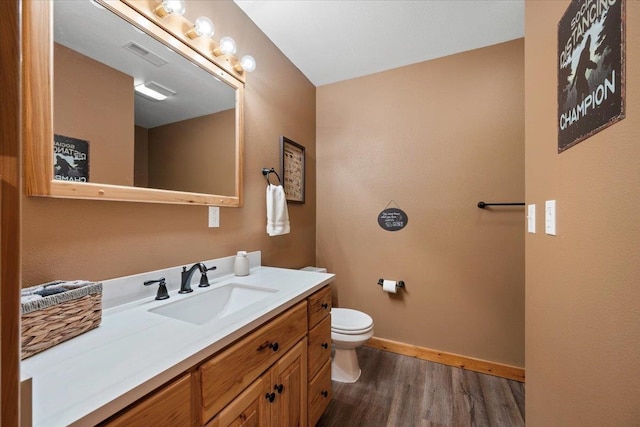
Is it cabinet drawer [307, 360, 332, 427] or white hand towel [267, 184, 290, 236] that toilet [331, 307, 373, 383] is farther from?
white hand towel [267, 184, 290, 236]

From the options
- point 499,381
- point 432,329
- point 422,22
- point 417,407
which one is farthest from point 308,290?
point 422,22

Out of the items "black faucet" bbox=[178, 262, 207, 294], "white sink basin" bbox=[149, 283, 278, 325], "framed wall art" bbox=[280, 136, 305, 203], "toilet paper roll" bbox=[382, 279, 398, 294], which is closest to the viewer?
"white sink basin" bbox=[149, 283, 278, 325]

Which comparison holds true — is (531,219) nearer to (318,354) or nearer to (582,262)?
(582,262)

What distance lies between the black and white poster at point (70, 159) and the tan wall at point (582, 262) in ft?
5.12

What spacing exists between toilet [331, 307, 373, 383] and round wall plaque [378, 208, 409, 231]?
82 cm

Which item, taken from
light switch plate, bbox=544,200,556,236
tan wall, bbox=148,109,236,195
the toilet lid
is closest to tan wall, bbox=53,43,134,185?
tan wall, bbox=148,109,236,195

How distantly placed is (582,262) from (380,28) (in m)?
1.88

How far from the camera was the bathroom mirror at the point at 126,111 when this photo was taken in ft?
2.68

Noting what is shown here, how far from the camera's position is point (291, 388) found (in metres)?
1.09

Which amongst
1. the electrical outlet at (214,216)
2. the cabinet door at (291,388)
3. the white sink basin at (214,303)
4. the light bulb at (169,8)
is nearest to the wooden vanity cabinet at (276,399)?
the cabinet door at (291,388)

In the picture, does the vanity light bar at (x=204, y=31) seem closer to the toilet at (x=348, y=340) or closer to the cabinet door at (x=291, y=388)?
the cabinet door at (x=291, y=388)

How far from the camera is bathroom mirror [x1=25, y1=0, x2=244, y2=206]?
0.82m

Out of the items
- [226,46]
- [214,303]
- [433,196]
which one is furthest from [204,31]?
[433,196]

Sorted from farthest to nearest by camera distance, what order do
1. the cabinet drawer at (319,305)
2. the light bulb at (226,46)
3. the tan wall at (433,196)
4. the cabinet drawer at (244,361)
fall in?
1. the tan wall at (433,196)
2. the light bulb at (226,46)
3. the cabinet drawer at (319,305)
4. the cabinet drawer at (244,361)
